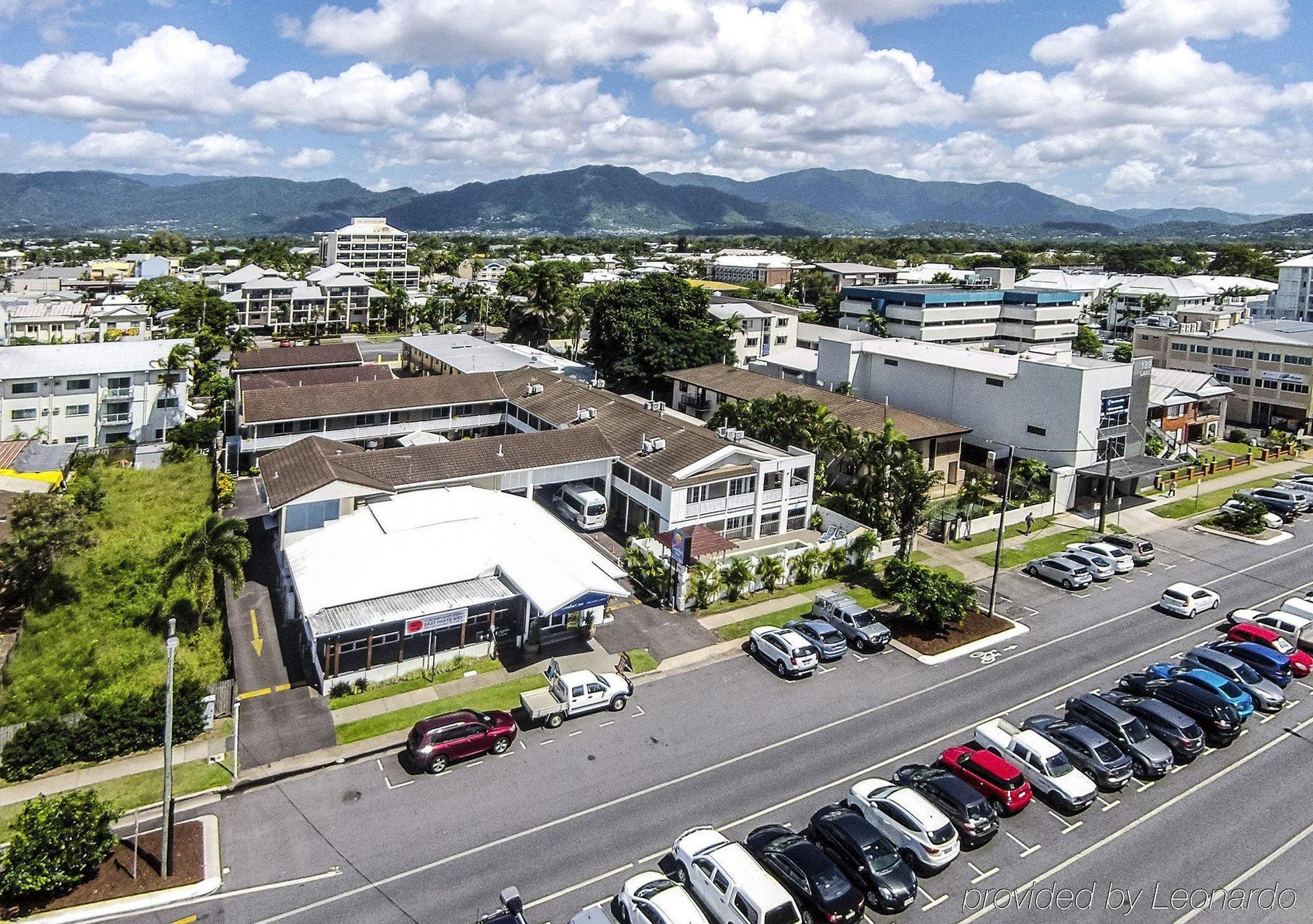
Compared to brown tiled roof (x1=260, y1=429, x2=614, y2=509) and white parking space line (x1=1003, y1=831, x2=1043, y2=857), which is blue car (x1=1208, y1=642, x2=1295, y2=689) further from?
brown tiled roof (x1=260, y1=429, x2=614, y2=509)

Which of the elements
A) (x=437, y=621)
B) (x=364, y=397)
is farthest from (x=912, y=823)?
(x=364, y=397)

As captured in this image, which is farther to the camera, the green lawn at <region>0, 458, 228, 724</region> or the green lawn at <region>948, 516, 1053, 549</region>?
the green lawn at <region>948, 516, 1053, 549</region>

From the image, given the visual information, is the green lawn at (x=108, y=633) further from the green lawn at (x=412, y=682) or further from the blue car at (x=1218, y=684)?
the blue car at (x=1218, y=684)

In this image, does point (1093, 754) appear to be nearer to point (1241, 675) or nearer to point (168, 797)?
point (1241, 675)

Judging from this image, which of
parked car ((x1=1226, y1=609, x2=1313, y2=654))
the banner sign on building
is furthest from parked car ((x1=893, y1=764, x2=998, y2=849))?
parked car ((x1=1226, y1=609, x2=1313, y2=654))

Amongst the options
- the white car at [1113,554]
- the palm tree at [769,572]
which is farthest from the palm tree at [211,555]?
the white car at [1113,554]

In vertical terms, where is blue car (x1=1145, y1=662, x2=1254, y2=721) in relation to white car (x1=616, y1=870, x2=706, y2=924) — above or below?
above
